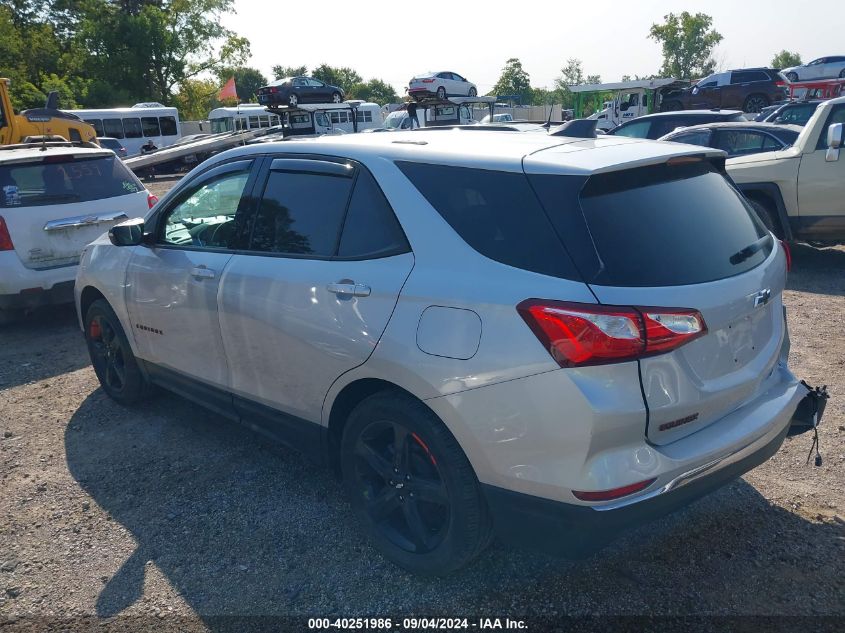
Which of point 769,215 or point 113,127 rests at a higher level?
point 113,127

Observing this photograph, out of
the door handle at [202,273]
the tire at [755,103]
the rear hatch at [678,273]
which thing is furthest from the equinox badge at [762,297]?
the tire at [755,103]

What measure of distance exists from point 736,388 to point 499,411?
0.94 meters

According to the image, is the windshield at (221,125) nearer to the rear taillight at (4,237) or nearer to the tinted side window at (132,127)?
the tinted side window at (132,127)

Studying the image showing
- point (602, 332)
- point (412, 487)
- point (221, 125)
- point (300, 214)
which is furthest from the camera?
point (221, 125)

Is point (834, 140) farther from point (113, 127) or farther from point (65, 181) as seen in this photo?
point (113, 127)

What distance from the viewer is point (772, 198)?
26.0 feet

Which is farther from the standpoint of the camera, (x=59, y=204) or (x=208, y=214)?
(x=59, y=204)

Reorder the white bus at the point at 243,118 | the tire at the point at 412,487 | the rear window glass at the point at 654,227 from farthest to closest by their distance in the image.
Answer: the white bus at the point at 243,118, the tire at the point at 412,487, the rear window glass at the point at 654,227

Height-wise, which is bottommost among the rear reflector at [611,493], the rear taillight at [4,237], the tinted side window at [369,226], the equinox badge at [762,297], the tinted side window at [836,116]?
the rear reflector at [611,493]

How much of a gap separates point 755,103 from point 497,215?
28763 millimetres

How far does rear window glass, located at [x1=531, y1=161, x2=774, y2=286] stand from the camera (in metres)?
2.36

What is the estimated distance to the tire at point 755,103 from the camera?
26.9 meters

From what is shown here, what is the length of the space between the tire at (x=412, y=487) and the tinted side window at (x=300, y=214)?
2.70ft

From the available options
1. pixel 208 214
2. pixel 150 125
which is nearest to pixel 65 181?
pixel 208 214
